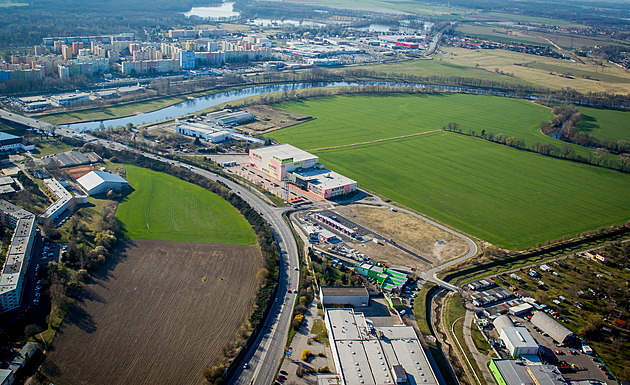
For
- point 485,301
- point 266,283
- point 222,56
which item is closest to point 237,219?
point 266,283

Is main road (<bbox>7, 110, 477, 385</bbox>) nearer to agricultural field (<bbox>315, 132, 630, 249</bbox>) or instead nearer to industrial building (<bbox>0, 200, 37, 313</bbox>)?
agricultural field (<bbox>315, 132, 630, 249</bbox>)

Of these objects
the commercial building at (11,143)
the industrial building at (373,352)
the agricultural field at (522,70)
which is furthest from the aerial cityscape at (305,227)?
the agricultural field at (522,70)

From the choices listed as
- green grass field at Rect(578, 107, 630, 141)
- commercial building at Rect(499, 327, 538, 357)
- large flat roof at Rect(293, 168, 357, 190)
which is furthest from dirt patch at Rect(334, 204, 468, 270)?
green grass field at Rect(578, 107, 630, 141)

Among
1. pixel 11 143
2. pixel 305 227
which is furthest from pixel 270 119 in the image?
pixel 305 227

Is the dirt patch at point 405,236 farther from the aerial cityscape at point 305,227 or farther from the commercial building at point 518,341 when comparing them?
the commercial building at point 518,341

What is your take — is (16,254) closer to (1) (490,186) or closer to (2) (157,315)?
(2) (157,315)

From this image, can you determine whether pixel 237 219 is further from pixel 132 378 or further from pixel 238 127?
pixel 238 127
